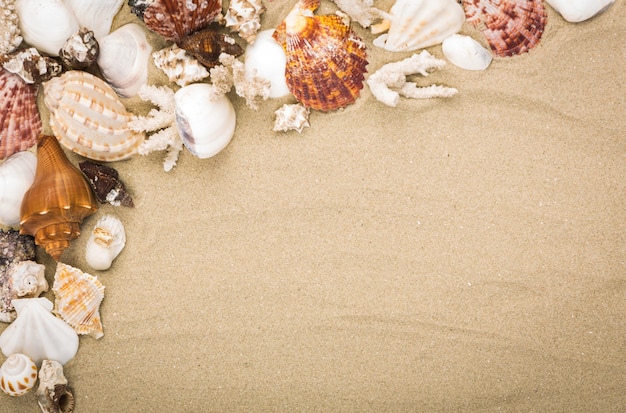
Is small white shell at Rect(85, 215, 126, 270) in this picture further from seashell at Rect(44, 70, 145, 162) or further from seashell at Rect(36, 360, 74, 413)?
seashell at Rect(36, 360, 74, 413)

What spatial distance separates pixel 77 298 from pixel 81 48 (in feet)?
4.29

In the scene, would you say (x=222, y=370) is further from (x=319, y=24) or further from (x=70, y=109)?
(x=319, y=24)

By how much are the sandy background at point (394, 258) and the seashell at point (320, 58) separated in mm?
106

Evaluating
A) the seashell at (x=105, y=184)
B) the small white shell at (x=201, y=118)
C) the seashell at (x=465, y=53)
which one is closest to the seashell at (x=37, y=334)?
the seashell at (x=105, y=184)

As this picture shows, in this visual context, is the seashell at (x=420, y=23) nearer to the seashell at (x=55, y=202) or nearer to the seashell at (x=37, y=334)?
the seashell at (x=55, y=202)

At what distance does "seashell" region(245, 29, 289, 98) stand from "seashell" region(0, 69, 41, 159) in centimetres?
120

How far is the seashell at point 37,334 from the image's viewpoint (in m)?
2.70

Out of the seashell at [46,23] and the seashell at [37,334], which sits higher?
the seashell at [46,23]

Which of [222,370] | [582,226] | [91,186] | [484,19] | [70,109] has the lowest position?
[222,370]

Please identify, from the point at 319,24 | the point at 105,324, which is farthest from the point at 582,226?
the point at 105,324

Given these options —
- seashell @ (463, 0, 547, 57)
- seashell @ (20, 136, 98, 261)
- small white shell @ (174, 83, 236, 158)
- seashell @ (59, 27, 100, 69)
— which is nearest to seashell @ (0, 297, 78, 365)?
seashell @ (20, 136, 98, 261)

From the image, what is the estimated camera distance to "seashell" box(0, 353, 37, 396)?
102 inches

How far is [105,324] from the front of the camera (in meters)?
2.77

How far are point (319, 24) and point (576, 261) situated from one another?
1820mm
